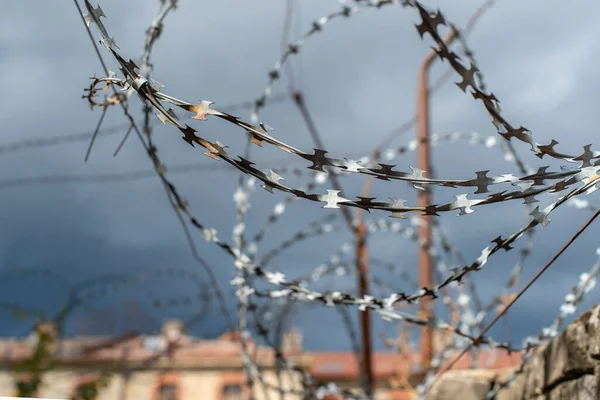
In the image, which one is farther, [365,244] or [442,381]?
[365,244]

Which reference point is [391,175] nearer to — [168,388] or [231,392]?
[231,392]

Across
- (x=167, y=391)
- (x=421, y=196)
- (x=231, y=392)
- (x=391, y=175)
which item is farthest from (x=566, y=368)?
(x=167, y=391)

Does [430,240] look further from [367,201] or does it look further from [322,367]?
[322,367]

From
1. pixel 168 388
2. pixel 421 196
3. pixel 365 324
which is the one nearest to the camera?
pixel 421 196

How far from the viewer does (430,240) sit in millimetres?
6836

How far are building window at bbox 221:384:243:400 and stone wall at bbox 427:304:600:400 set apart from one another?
13581 millimetres

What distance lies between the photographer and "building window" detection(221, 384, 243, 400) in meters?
17.0

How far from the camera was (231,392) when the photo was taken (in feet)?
56.1

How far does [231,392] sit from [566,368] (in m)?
14.7

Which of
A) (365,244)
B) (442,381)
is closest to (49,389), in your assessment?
(365,244)

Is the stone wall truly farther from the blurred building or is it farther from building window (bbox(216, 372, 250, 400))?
building window (bbox(216, 372, 250, 400))

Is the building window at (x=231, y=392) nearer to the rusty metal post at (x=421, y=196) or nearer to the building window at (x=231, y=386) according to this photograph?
the building window at (x=231, y=386)

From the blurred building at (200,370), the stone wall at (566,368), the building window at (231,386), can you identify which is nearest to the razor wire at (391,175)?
the stone wall at (566,368)

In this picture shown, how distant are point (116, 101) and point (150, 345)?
977 cm
